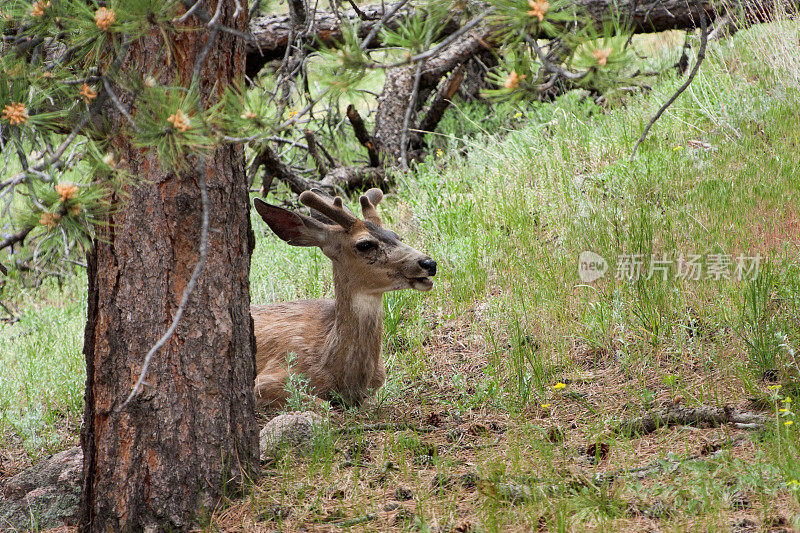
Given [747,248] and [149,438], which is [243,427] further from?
[747,248]

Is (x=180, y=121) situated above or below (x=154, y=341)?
above

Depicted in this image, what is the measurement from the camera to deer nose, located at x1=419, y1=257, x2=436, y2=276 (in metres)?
5.16

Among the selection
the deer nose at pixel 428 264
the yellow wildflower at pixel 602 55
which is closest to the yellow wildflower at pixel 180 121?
the yellow wildflower at pixel 602 55

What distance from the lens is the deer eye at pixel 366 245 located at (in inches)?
211

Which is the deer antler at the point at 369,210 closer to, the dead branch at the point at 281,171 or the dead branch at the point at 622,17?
the dead branch at the point at 281,171

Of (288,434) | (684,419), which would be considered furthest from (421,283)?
(684,419)

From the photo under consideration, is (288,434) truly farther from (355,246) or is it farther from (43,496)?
(355,246)

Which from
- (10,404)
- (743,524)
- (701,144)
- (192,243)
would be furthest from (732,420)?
(10,404)

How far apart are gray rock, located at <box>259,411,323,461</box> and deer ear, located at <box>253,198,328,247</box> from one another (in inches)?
56.8

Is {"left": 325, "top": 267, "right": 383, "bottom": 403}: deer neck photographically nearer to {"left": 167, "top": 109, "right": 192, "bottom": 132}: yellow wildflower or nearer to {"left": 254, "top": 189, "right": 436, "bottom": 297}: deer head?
{"left": 254, "top": 189, "right": 436, "bottom": 297}: deer head

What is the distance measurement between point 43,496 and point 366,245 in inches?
95.2

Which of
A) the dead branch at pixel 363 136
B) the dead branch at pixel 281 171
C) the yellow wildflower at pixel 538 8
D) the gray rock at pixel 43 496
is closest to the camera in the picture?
the yellow wildflower at pixel 538 8

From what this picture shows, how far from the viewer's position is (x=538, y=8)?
7.49ft

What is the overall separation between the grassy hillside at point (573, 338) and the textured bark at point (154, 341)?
0.33 meters
